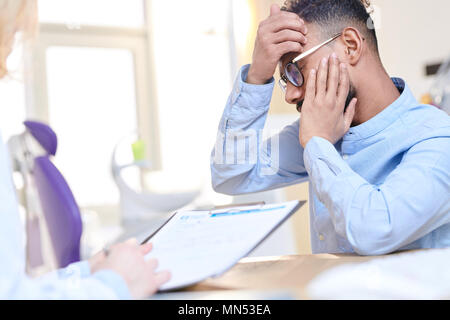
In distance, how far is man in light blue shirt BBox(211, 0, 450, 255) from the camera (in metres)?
0.68

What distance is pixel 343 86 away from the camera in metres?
0.84

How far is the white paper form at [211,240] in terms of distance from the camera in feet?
1.64

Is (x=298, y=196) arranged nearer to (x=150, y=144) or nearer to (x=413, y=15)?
(x=413, y=15)

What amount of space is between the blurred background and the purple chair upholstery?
57 millimetres

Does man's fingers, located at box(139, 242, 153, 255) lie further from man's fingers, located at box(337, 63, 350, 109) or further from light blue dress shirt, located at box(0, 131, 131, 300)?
man's fingers, located at box(337, 63, 350, 109)

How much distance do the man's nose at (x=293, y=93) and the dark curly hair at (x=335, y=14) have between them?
107 mm

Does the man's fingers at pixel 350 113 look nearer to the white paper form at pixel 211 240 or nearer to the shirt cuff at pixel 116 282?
the white paper form at pixel 211 240

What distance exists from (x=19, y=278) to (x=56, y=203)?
1.80 feet

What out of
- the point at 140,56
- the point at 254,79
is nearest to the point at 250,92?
the point at 254,79

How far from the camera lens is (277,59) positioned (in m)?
0.93

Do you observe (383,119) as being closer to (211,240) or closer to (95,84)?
(211,240)

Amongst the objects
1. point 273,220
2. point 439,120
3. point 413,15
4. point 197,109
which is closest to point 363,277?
point 273,220

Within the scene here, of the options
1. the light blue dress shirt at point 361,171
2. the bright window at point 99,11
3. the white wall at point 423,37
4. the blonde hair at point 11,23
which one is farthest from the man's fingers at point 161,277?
the bright window at point 99,11

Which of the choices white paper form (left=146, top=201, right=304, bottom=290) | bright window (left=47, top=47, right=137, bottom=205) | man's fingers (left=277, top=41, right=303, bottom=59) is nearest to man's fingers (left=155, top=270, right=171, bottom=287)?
white paper form (left=146, top=201, right=304, bottom=290)
